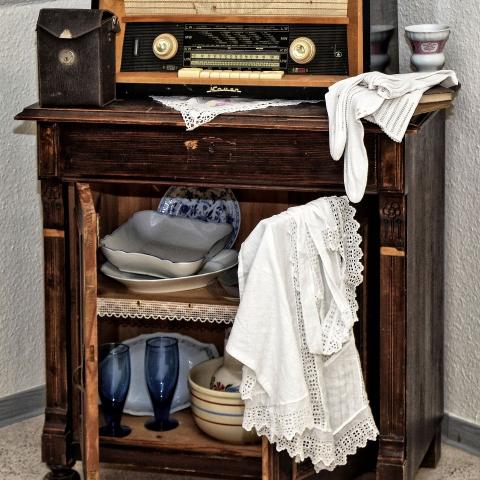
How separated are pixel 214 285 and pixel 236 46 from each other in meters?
0.54

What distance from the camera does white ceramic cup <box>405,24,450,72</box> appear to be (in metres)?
2.37

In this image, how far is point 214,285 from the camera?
97.9 inches


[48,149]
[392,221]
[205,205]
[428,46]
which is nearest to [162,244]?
[205,205]

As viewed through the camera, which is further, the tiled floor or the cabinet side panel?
the tiled floor

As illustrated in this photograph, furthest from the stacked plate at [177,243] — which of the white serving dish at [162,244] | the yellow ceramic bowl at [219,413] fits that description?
the yellow ceramic bowl at [219,413]

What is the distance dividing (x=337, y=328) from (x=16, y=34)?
1218 millimetres

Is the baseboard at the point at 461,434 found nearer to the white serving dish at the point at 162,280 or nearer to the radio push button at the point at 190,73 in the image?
the white serving dish at the point at 162,280

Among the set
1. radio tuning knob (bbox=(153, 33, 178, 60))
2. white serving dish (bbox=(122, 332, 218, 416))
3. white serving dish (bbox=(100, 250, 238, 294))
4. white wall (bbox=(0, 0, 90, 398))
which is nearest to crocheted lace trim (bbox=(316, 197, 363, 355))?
white serving dish (bbox=(100, 250, 238, 294))

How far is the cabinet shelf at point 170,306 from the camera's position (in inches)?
93.2

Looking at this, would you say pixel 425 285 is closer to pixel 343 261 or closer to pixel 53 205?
pixel 343 261

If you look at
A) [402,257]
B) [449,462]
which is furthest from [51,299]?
[449,462]

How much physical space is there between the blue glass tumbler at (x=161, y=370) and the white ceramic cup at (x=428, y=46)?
2.72 ft

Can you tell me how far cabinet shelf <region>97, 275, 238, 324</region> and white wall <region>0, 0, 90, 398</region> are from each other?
20.9 inches

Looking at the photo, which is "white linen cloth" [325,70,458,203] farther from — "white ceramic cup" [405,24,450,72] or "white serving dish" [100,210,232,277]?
"white serving dish" [100,210,232,277]
